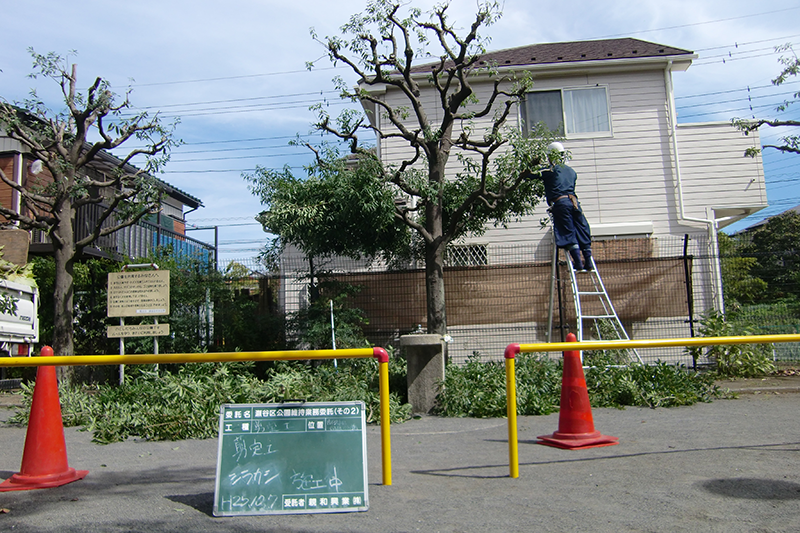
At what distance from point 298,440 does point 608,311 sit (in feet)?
30.1

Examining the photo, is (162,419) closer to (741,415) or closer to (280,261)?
(280,261)

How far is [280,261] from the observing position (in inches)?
480

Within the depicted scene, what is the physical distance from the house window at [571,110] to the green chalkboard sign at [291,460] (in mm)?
12043

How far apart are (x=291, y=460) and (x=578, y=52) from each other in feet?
47.5

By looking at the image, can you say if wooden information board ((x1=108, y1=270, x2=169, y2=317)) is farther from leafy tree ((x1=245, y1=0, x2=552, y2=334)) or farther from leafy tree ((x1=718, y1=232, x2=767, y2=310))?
Answer: leafy tree ((x1=718, y1=232, x2=767, y2=310))

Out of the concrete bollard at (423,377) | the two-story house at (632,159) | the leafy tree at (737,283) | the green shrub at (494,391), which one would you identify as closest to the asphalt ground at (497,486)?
the green shrub at (494,391)

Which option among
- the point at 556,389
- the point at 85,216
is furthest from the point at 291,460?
the point at 85,216

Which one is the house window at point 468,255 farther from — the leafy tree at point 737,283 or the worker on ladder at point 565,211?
the leafy tree at point 737,283

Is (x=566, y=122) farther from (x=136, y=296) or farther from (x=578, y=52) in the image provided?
(x=136, y=296)

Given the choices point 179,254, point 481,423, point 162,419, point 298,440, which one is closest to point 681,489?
point 298,440

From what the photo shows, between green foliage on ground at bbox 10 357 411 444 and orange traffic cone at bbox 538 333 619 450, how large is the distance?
2.43m

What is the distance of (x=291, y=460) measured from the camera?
163 inches

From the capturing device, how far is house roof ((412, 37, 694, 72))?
1489 cm

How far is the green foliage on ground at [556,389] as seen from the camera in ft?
26.7
